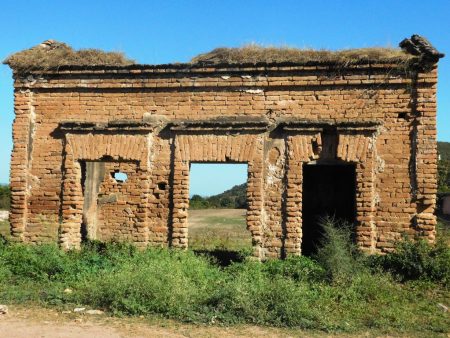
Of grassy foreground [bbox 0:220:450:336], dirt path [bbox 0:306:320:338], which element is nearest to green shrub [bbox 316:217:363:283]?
grassy foreground [bbox 0:220:450:336]

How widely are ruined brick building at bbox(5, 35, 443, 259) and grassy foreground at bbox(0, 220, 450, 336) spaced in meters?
0.61

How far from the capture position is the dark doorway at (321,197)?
11534 millimetres

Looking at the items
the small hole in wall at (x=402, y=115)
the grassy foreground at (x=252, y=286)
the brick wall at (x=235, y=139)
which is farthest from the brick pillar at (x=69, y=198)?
the small hole in wall at (x=402, y=115)

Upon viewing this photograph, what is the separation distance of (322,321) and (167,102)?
528 cm

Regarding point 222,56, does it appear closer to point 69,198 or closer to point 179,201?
point 179,201

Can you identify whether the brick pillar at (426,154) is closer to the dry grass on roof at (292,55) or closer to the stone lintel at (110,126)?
the dry grass on roof at (292,55)

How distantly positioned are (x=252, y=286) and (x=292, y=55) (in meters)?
4.72

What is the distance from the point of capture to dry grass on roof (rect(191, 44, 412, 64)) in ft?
28.8

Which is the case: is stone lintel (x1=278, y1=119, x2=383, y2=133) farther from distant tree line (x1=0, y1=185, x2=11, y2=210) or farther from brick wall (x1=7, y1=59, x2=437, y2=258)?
distant tree line (x1=0, y1=185, x2=11, y2=210)

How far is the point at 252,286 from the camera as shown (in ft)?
21.6

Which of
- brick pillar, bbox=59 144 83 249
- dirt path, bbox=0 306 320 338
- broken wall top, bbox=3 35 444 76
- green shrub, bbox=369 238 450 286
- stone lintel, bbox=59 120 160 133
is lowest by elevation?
dirt path, bbox=0 306 320 338

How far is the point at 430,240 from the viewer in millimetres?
8336

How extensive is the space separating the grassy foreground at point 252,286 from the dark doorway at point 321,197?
3.09m

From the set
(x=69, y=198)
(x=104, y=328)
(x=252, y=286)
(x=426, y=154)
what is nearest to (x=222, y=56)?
(x=69, y=198)
